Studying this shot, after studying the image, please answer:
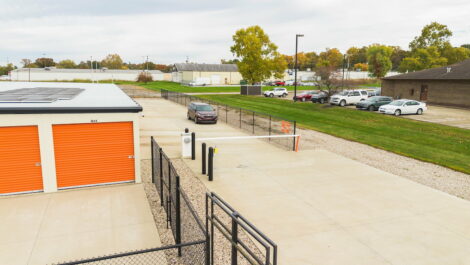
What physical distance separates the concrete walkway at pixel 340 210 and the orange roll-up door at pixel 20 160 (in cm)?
579

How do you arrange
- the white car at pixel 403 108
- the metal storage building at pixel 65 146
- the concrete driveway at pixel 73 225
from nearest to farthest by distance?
1. the concrete driveway at pixel 73 225
2. the metal storage building at pixel 65 146
3. the white car at pixel 403 108

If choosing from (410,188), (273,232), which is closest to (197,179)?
(273,232)

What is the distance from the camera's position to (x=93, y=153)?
11414 millimetres

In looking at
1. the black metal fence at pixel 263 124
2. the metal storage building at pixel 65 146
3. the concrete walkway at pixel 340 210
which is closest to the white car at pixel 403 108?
the black metal fence at pixel 263 124

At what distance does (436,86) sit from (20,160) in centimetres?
4434

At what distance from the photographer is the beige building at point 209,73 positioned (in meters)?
94.5

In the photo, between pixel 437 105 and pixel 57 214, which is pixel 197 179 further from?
pixel 437 105

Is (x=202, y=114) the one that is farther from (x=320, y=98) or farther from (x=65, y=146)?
(x=320, y=98)

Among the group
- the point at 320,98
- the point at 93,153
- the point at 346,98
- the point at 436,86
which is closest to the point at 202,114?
the point at 93,153

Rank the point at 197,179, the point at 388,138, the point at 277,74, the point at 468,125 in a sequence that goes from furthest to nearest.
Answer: the point at 277,74 < the point at 468,125 < the point at 388,138 < the point at 197,179

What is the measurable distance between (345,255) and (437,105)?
39.7 meters

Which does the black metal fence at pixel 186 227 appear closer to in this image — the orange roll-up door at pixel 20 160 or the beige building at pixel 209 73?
the orange roll-up door at pixel 20 160

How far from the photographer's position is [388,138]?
2058 cm

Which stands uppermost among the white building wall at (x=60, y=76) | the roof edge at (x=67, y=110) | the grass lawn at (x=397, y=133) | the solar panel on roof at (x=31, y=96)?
the white building wall at (x=60, y=76)
